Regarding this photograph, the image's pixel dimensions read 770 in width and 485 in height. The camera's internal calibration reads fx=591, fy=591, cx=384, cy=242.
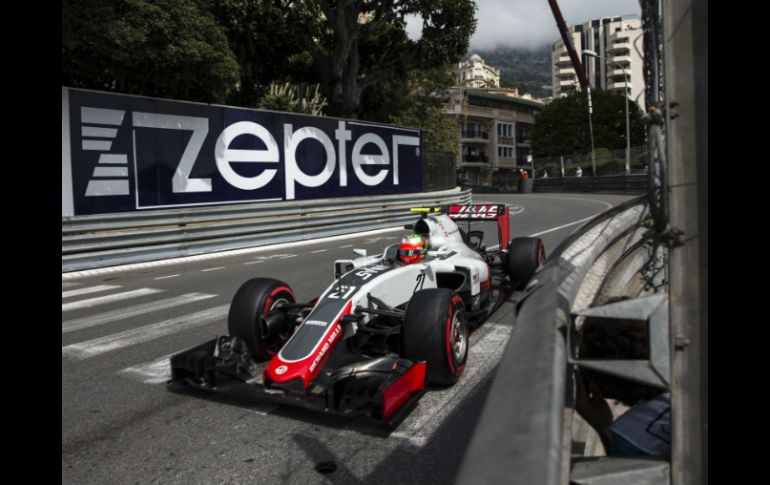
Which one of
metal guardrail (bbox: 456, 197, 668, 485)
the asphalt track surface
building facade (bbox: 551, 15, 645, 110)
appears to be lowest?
the asphalt track surface

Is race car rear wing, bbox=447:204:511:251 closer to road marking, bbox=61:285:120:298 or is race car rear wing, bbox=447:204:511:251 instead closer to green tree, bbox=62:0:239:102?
road marking, bbox=61:285:120:298

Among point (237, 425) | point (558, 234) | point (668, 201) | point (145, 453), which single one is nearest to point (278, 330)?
point (237, 425)

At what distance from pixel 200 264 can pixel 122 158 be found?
8.18 ft

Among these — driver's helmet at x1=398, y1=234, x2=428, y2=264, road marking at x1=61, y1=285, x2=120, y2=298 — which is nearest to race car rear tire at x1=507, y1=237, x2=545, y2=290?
driver's helmet at x1=398, y1=234, x2=428, y2=264

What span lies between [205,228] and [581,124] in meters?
59.0

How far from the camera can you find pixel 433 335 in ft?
12.7

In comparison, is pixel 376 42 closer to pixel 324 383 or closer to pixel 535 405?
pixel 324 383

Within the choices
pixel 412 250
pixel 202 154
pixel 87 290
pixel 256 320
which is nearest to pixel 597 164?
pixel 202 154

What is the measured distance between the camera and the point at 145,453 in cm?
316

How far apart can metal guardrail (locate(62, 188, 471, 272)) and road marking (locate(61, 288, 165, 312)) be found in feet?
8.84

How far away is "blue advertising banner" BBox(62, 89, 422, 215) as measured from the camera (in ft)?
34.4

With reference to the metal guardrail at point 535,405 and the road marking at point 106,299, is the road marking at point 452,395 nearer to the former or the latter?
the metal guardrail at point 535,405

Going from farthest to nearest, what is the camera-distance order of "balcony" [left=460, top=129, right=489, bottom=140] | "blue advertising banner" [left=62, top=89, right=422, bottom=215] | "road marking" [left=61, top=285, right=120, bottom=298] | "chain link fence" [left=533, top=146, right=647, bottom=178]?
1. "balcony" [left=460, top=129, right=489, bottom=140]
2. "chain link fence" [left=533, top=146, right=647, bottom=178]
3. "blue advertising banner" [left=62, top=89, right=422, bottom=215]
4. "road marking" [left=61, top=285, right=120, bottom=298]

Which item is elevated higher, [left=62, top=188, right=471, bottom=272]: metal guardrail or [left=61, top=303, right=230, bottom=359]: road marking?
[left=62, top=188, right=471, bottom=272]: metal guardrail
